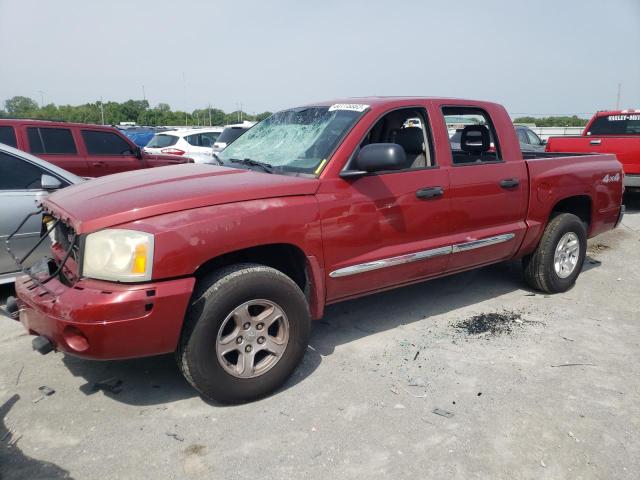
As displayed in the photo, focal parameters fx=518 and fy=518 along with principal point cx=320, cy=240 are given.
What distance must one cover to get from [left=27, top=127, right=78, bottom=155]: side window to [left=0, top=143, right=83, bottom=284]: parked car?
3.21m

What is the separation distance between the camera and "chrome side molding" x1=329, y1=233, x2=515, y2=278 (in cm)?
352

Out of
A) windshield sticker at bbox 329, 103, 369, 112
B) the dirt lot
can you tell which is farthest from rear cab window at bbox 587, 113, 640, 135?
windshield sticker at bbox 329, 103, 369, 112

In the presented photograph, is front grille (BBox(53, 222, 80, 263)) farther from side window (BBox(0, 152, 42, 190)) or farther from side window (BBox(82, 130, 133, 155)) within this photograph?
side window (BBox(82, 130, 133, 155))

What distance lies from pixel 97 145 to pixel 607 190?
751cm

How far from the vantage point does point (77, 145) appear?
8.31 meters

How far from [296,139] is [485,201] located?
1636 millimetres

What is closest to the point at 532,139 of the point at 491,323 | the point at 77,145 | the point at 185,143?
the point at 185,143

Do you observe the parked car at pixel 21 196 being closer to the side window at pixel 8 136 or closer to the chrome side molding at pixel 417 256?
the chrome side molding at pixel 417 256

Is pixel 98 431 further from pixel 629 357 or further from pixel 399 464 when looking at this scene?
pixel 629 357

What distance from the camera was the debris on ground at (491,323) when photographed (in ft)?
13.9

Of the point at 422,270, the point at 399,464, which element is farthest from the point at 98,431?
the point at 422,270

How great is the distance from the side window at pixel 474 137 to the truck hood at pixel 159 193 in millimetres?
1787

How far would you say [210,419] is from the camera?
2979 millimetres

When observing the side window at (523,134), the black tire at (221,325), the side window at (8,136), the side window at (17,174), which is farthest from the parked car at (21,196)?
the side window at (523,134)
